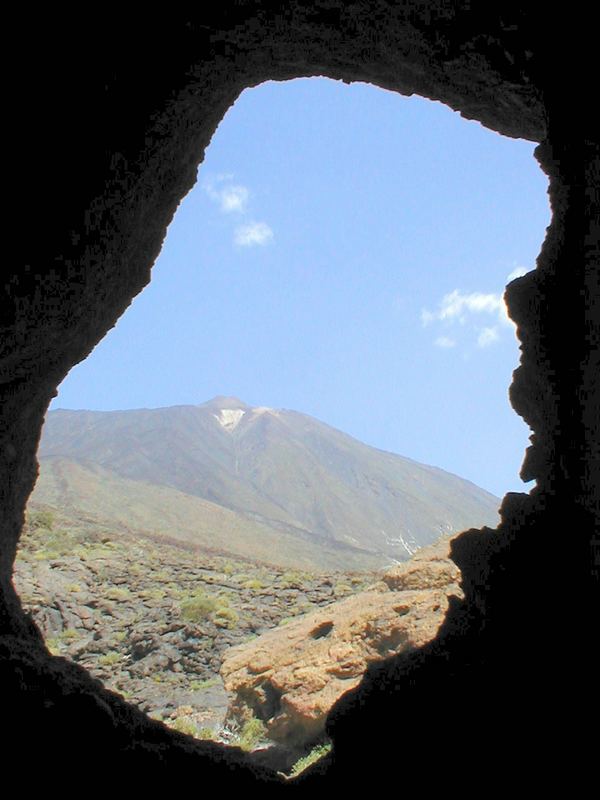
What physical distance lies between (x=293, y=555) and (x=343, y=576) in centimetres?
3357

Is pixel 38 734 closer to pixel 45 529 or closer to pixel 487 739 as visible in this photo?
pixel 487 739

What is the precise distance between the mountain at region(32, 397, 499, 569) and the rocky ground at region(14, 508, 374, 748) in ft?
97.7

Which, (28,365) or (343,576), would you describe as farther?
(343,576)

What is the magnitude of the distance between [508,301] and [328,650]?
7.14 meters

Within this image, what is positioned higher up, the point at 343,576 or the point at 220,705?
the point at 343,576

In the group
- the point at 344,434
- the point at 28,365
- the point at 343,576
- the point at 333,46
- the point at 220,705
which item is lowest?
the point at 220,705

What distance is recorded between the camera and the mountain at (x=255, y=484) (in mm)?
61875

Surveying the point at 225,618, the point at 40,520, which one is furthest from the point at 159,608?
the point at 40,520

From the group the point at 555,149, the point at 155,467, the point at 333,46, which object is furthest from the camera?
the point at 155,467

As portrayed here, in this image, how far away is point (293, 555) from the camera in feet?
183

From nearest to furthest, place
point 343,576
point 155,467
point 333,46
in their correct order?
point 333,46
point 343,576
point 155,467

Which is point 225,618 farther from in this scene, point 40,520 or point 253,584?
point 40,520

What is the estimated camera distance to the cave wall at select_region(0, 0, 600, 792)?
3600 millimetres

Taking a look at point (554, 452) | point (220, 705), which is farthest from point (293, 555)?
point (554, 452)
